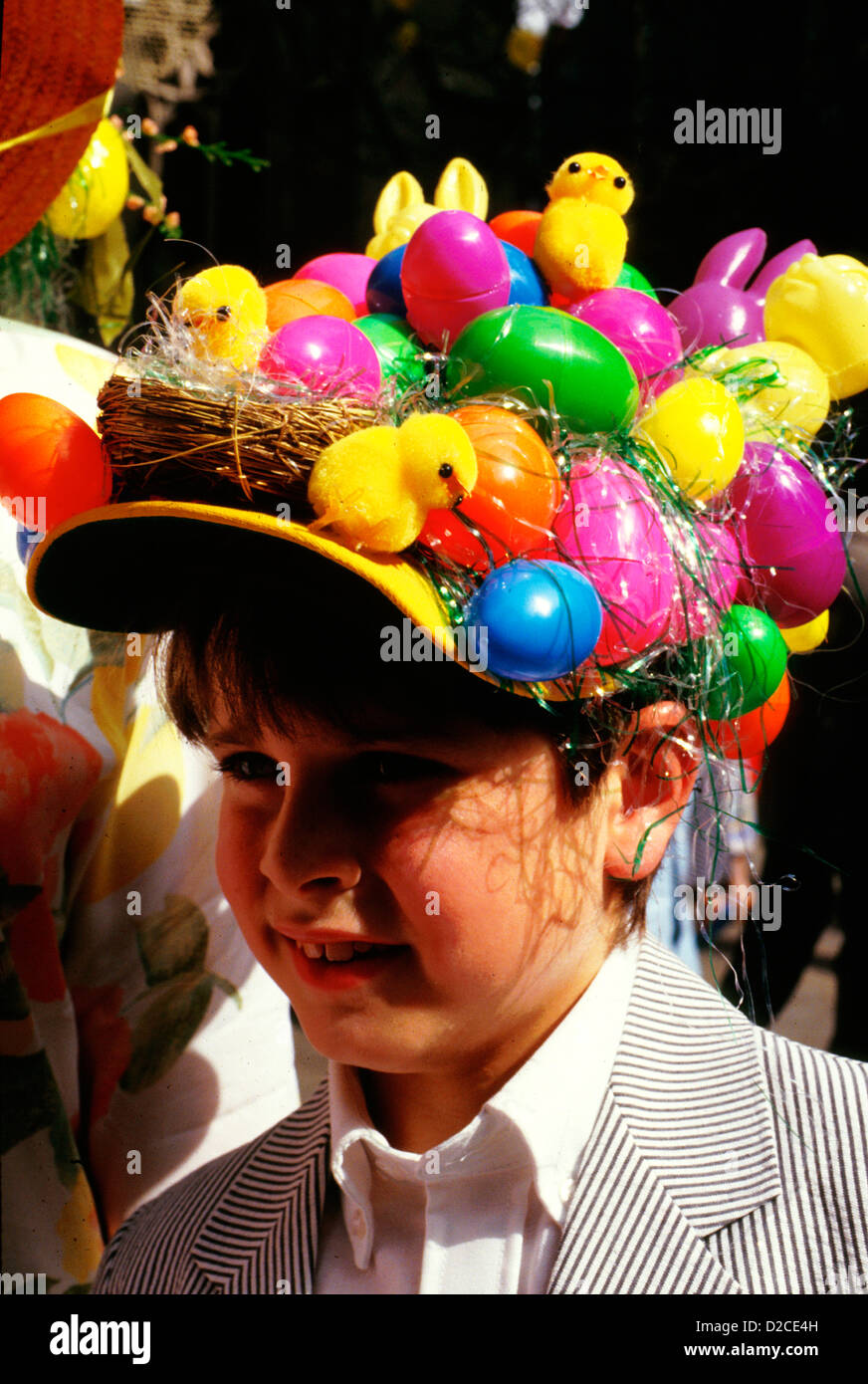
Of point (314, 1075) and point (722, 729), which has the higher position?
point (722, 729)

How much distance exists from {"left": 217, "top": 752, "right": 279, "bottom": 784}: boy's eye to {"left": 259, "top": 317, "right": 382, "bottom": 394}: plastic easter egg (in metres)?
0.34

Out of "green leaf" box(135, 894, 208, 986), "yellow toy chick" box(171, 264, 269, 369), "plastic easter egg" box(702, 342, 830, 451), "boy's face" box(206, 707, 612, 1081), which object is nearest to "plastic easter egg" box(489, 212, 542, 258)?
"plastic easter egg" box(702, 342, 830, 451)

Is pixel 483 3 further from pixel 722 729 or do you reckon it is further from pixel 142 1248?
pixel 142 1248

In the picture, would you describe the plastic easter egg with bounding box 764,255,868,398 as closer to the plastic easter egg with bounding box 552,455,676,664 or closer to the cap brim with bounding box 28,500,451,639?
the plastic easter egg with bounding box 552,455,676,664

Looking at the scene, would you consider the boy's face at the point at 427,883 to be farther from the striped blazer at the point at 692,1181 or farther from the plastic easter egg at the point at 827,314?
the plastic easter egg at the point at 827,314

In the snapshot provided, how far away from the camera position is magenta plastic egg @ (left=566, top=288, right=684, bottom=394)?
109cm

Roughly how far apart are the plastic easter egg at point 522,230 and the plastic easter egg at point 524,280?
0.09 metres

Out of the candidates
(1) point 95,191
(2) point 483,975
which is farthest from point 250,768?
(1) point 95,191

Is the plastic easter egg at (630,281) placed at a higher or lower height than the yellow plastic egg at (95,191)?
lower

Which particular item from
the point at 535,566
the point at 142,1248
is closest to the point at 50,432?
the point at 535,566

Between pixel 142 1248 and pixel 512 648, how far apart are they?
2.73 ft

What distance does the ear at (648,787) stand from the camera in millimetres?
1070

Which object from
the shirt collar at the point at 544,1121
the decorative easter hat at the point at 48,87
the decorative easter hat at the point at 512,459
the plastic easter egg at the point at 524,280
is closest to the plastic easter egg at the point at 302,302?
the decorative easter hat at the point at 512,459
